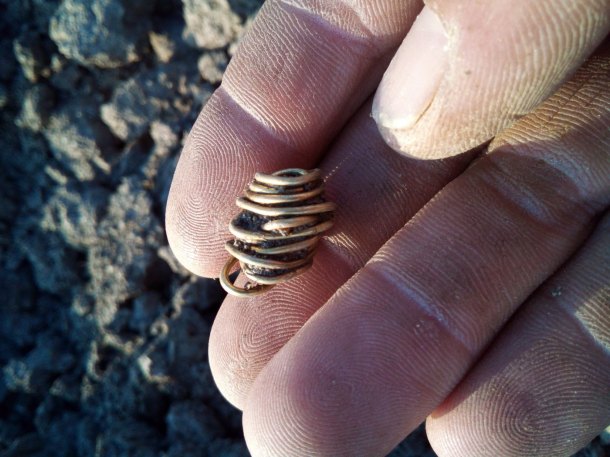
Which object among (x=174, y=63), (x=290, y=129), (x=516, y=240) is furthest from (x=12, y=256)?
(x=516, y=240)

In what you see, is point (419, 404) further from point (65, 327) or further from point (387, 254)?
point (65, 327)

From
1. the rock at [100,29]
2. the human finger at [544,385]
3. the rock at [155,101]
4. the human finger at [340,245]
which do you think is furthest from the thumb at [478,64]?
the rock at [100,29]

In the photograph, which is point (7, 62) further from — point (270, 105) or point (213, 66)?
point (270, 105)

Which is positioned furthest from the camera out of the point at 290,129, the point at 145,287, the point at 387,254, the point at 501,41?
the point at 145,287

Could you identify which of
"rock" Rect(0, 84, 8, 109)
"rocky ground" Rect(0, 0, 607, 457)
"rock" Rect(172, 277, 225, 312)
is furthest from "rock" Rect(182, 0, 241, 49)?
"rock" Rect(172, 277, 225, 312)

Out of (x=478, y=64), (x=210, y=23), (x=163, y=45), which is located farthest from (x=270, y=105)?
(x=163, y=45)

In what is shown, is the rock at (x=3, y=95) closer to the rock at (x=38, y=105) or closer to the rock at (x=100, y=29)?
the rock at (x=38, y=105)

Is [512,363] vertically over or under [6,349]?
over
